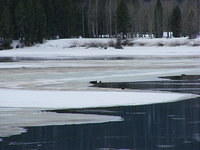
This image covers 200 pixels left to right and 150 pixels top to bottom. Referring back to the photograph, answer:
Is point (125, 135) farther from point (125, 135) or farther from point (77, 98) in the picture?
point (77, 98)

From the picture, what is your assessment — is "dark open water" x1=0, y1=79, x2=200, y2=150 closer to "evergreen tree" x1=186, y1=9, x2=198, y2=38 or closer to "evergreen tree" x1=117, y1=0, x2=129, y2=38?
"evergreen tree" x1=117, y1=0, x2=129, y2=38

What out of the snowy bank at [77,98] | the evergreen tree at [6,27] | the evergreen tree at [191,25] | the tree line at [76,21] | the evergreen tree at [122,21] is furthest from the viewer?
the evergreen tree at [191,25]

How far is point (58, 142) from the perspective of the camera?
1302 centimetres

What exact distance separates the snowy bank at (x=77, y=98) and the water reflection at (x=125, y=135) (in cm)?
328

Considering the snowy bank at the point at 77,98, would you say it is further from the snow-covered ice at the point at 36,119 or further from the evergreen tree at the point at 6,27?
the evergreen tree at the point at 6,27

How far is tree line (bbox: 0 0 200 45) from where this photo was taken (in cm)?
9062

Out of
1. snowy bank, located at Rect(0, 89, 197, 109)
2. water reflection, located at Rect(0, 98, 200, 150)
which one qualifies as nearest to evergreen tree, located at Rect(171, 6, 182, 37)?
snowy bank, located at Rect(0, 89, 197, 109)

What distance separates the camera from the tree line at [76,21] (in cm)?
9062

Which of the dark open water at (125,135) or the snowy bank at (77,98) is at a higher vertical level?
the dark open water at (125,135)

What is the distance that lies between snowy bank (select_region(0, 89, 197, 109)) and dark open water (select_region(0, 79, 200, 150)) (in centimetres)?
325

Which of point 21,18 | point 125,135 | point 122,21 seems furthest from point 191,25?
point 125,135

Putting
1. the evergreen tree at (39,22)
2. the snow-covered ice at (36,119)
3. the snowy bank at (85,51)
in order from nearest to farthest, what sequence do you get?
the snow-covered ice at (36,119)
the snowy bank at (85,51)
the evergreen tree at (39,22)

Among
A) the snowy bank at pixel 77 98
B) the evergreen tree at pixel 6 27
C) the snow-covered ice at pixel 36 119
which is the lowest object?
the snowy bank at pixel 77 98

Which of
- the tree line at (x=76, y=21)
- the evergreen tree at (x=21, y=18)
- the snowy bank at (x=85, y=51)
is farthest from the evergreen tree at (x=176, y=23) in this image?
the evergreen tree at (x=21, y=18)
